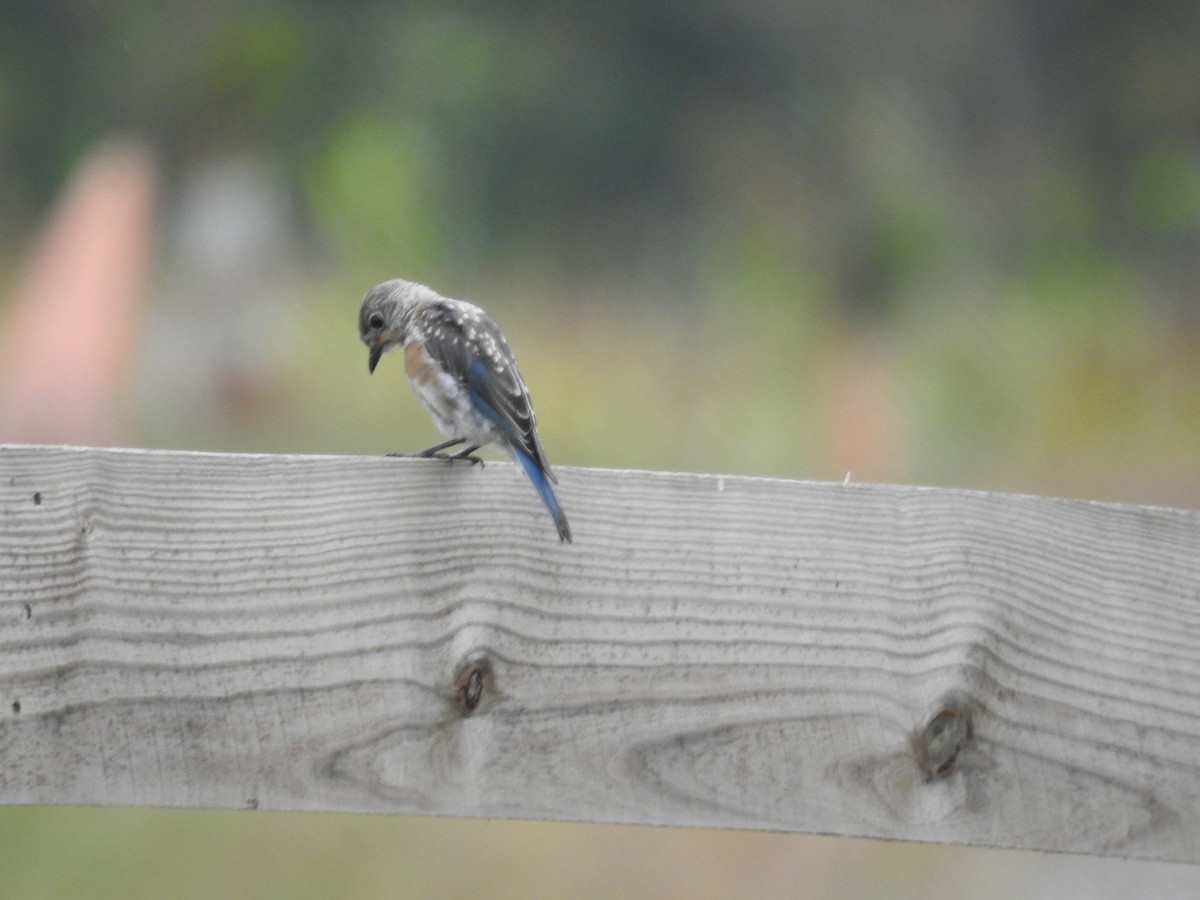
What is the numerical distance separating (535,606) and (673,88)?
270 inches

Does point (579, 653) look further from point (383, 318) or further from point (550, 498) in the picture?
point (383, 318)

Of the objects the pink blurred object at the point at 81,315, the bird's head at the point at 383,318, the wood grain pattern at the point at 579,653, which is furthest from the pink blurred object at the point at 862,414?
the wood grain pattern at the point at 579,653

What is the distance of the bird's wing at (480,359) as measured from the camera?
2650mm

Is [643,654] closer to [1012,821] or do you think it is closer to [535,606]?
[535,606]

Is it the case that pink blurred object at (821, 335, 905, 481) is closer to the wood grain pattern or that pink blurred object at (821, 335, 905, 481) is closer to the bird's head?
the bird's head

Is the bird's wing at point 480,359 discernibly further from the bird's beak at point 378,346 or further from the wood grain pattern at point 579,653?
the wood grain pattern at point 579,653

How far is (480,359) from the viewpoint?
9.26 feet

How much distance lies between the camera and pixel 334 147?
5863mm

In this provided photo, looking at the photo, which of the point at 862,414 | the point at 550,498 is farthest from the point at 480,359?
the point at 862,414

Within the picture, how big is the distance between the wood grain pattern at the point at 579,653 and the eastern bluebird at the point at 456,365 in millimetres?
851

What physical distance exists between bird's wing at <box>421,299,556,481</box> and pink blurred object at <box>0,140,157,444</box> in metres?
2.08

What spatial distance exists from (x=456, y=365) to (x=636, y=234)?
408cm

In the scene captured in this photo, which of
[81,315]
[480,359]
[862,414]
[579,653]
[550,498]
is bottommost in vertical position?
[579,653]

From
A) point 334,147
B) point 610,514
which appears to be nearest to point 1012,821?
point 610,514
